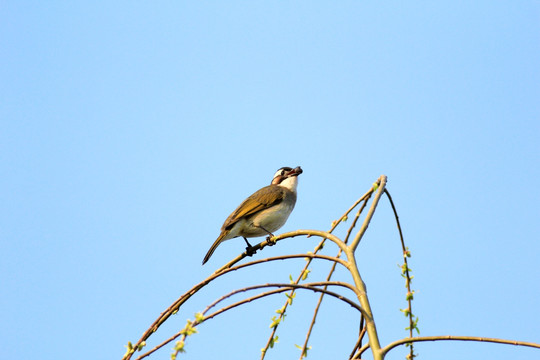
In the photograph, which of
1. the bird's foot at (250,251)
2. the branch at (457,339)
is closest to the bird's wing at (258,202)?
the bird's foot at (250,251)

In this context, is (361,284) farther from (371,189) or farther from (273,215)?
(273,215)

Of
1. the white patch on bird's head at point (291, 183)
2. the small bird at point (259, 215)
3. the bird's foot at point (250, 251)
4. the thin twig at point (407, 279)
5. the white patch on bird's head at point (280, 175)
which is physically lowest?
the thin twig at point (407, 279)

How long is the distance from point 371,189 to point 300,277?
2.12 feet

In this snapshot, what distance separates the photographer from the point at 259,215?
8570 millimetres

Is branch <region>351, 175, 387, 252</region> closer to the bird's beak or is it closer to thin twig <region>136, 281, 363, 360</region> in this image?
thin twig <region>136, 281, 363, 360</region>

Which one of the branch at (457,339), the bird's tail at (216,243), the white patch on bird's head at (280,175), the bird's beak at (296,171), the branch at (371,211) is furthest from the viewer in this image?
the white patch on bird's head at (280,175)

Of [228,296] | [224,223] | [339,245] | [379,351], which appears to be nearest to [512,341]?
[379,351]

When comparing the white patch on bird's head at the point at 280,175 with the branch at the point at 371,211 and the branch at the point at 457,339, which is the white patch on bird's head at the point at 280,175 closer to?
the branch at the point at 371,211

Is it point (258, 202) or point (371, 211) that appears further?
point (258, 202)

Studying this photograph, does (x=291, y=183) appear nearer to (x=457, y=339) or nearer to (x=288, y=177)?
(x=288, y=177)

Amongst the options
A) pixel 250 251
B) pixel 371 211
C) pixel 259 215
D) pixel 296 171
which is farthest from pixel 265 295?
pixel 296 171

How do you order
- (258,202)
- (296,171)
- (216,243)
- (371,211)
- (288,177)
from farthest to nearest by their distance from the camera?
(288,177)
(296,171)
(258,202)
(216,243)
(371,211)

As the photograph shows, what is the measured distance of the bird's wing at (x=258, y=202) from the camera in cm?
842

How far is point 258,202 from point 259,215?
27 cm
